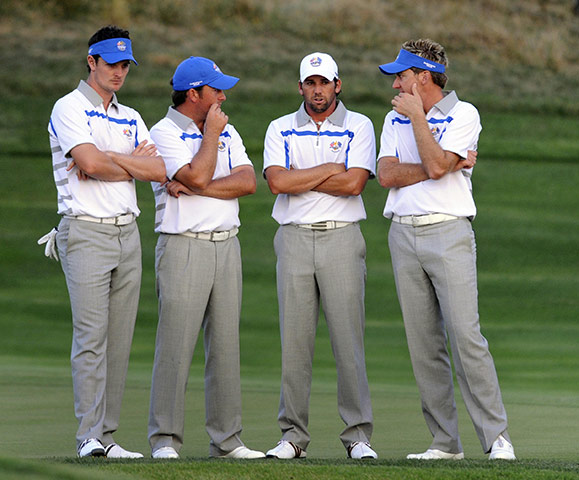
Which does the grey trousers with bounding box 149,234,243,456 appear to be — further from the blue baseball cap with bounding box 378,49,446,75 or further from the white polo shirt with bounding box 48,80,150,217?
the blue baseball cap with bounding box 378,49,446,75

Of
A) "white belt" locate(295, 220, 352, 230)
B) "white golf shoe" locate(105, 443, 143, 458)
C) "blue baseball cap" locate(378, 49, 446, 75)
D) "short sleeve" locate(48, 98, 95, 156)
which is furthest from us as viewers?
"white belt" locate(295, 220, 352, 230)

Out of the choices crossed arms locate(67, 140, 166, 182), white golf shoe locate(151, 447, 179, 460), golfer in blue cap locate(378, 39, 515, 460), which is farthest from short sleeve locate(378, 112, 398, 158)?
white golf shoe locate(151, 447, 179, 460)

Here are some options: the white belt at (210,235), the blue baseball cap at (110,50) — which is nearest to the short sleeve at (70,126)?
the blue baseball cap at (110,50)

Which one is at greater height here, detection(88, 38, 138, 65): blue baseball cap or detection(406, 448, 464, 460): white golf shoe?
detection(88, 38, 138, 65): blue baseball cap

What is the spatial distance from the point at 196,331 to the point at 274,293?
7.54 meters

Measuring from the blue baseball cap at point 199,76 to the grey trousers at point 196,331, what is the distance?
2.37 ft

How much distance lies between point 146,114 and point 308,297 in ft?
43.4

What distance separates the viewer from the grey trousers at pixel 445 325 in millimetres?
5035

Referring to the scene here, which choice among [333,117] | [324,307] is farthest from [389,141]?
[324,307]

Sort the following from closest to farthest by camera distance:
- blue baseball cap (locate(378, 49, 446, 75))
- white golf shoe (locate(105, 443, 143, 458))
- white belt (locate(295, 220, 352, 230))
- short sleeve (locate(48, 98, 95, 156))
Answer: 1. white golf shoe (locate(105, 443, 143, 458))
2. short sleeve (locate(48, 98, 95, 156))
3. blue baseball cap (locate(378, 49, 446, 75))
4. white belt (locate(295, 220, 352, 230))

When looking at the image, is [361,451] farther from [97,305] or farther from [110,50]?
[110,50]

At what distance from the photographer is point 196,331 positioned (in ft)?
17.8

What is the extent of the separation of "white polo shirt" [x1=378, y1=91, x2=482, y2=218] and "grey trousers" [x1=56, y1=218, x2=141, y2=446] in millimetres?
1246

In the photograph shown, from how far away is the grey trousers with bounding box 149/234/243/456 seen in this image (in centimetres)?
532
